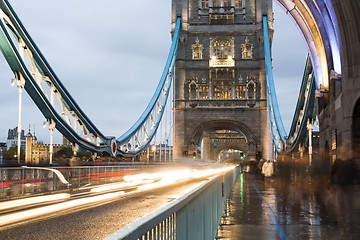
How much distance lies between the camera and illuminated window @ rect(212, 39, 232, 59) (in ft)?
204

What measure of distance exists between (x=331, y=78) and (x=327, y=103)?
212 cm

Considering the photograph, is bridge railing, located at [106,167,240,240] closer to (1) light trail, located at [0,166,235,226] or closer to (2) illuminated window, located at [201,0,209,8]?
(1) light trail, located at [0,166,235,226]

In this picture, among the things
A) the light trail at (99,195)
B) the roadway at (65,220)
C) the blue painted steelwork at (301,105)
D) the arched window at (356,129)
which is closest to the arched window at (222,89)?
the blue painted steelwork at (301,105)

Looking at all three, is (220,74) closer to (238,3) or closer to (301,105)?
(238,3)

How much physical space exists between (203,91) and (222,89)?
2531 millimetres

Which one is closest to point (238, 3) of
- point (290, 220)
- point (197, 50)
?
point (197, 50)

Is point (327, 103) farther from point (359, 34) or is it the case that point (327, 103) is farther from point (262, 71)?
point (262, 71)

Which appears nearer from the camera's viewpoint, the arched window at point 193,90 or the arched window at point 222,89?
the arched window at point 193,90

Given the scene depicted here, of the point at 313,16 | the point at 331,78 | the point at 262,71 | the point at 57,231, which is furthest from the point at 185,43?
the point at 57,231

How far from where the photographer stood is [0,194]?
1331 centimetres

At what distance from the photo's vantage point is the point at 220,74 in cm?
6150

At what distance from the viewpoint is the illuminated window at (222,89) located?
6194 centimetres

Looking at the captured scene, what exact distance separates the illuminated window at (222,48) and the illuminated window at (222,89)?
3.31 m

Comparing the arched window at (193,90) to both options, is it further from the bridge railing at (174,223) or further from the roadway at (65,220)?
the bridge railing at (174,223)
